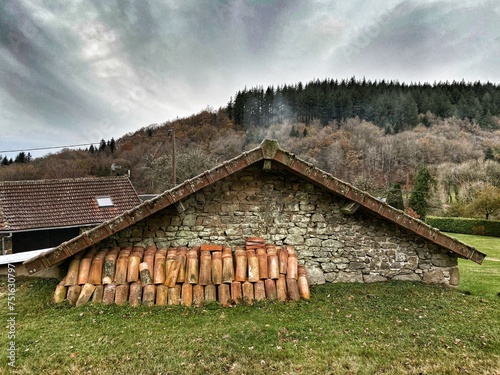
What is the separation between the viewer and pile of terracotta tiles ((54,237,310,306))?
5273 millimetres

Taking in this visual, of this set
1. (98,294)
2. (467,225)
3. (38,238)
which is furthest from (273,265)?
(467,225)

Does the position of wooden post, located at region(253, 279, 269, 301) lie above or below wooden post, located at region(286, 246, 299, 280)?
below

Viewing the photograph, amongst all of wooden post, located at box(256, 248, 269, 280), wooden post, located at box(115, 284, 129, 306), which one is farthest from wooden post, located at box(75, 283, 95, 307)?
wooden post, located at box(256, 248, 269, 280)

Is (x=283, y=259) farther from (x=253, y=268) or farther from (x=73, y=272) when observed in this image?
(x=73, y=272)

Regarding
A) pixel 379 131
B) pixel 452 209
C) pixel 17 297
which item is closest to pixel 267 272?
pixel 17 297

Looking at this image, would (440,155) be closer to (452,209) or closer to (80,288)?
(452,209)

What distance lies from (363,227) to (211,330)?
391 centimetres

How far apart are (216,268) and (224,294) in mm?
519

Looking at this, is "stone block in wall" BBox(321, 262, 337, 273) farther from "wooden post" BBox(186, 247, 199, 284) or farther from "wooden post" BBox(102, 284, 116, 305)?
"wooden post" BBox(102, 284, 116, 305)

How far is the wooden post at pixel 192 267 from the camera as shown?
5.47 m

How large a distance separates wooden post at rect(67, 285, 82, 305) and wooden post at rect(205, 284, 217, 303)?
2.35 m

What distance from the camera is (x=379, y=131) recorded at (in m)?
64.8

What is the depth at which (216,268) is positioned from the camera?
562cm

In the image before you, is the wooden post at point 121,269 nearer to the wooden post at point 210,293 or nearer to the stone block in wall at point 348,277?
the wooden post at point 210,293
